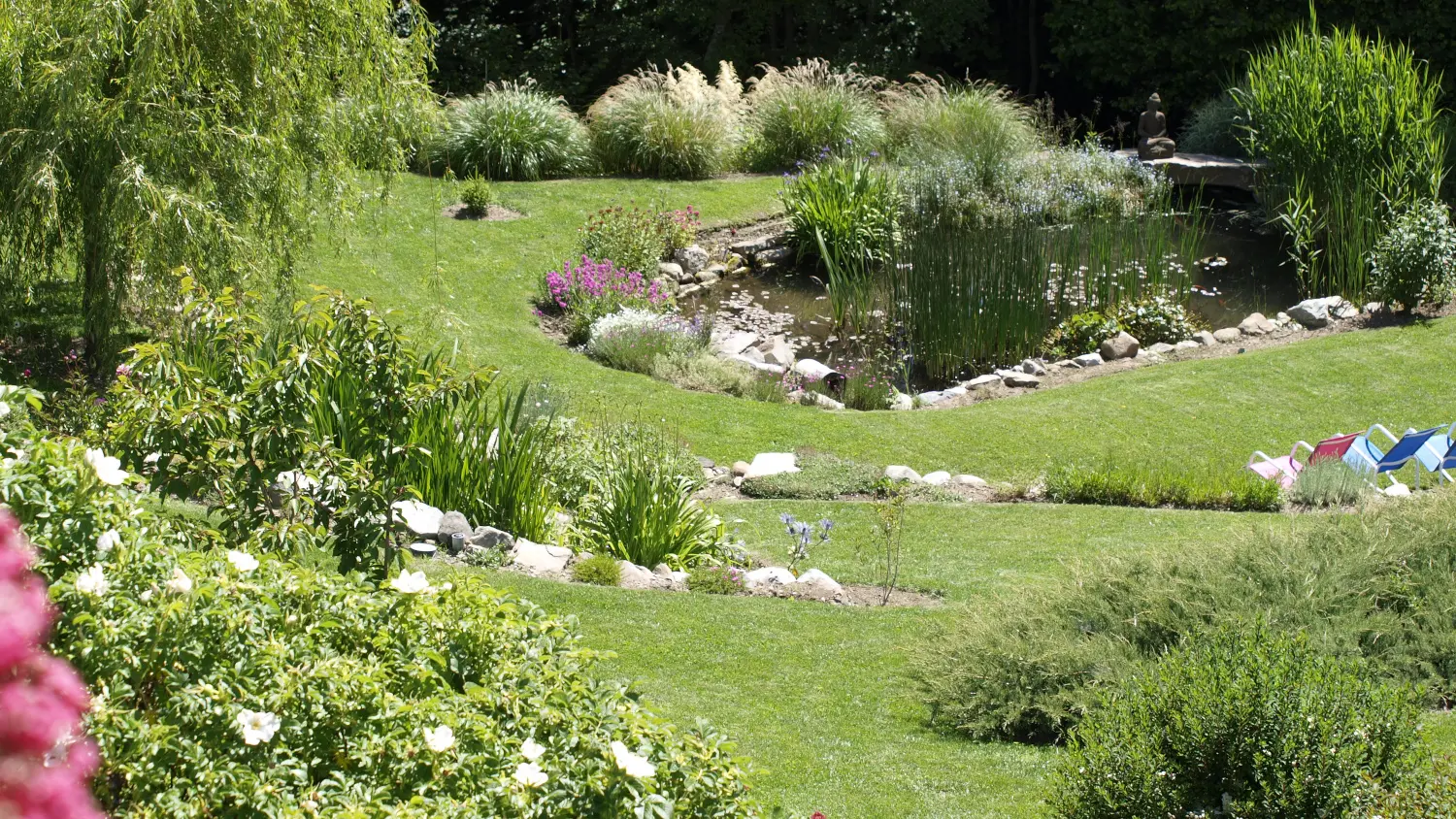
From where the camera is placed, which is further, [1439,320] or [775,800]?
[1439,320]

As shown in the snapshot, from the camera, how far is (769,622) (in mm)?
5809

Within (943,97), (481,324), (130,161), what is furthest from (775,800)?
(943,97)

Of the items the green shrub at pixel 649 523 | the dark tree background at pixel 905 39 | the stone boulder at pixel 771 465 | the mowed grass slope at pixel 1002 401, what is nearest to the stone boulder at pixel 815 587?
the green shrub at pixel 649 523

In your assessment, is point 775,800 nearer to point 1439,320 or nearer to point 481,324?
point 481,324

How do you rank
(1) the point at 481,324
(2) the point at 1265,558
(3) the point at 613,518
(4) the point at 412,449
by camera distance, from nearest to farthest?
(4) the point at 412,449 → (2) the point at 1265,558 → (3) the point at 613,518 → (1) the point at 481,324

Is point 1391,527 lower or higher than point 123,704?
lower

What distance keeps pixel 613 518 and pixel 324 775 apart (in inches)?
171

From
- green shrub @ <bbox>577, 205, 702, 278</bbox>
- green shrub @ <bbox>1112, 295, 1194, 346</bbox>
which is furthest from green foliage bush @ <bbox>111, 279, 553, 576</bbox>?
green shrub @ <bbox>1112, 295, 1194, 346</bbox>

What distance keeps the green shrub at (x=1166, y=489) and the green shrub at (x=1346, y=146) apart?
594cm

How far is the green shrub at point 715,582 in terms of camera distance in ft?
21.0

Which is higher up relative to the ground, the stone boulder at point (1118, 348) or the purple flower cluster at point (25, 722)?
the purple flower cluster at point (25, 722)

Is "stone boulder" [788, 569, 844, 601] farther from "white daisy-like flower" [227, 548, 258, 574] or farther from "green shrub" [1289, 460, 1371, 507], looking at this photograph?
"white daisy-like flower" [227, 548, 258, 574]

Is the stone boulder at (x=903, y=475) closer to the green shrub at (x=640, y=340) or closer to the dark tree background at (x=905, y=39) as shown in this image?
the green shrub at (x=640, y=340)

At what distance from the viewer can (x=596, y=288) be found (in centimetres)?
1242
